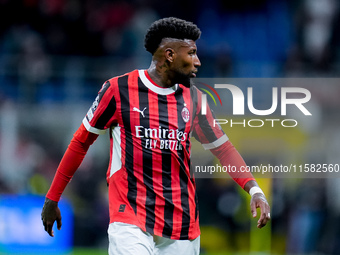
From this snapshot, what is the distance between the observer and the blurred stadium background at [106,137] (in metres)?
8.82

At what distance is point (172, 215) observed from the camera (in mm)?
3752

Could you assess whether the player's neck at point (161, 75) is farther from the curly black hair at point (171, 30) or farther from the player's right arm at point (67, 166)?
the player's right arm at point (67, 166)

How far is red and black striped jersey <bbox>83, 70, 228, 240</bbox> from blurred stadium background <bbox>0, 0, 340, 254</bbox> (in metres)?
3.76

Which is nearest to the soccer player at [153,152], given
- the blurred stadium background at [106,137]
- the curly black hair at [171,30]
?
the curly black hair at [171,30]

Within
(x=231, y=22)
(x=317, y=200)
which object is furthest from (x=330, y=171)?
(x=231, y=22)

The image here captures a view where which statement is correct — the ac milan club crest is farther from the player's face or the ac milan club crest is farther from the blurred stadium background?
the blurred stadium background

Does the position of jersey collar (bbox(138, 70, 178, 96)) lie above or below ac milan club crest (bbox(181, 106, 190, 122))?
above

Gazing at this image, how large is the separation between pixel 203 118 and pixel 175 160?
1.31 ft

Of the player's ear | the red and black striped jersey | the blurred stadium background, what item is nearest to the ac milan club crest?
the red and black striped jersey

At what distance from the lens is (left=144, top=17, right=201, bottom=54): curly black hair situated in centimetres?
384

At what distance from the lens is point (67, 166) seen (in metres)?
3.89

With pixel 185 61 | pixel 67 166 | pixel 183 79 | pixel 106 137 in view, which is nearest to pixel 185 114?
pixel 183 79

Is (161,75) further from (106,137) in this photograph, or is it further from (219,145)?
(106,137)

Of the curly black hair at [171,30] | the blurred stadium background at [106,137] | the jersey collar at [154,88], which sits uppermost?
the curly black hair at [171,30]
